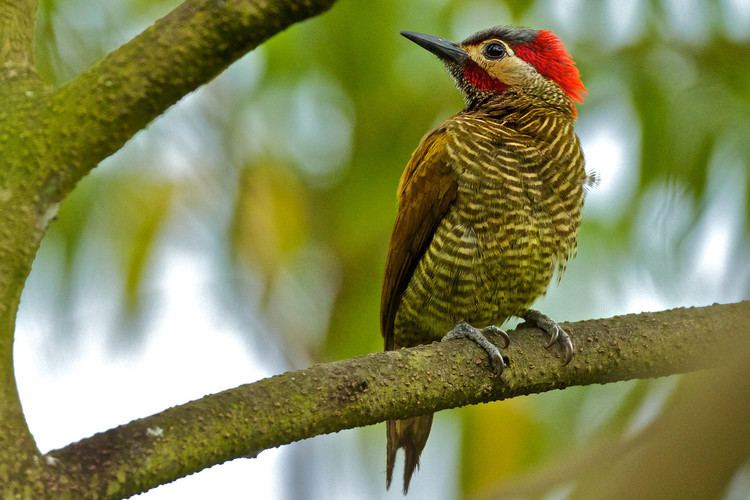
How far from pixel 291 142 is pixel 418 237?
1.31 metres

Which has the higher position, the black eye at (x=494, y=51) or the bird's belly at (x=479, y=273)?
the black eye at (x=494, y=51)

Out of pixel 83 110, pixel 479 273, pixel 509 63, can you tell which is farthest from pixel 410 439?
pixel 83 110

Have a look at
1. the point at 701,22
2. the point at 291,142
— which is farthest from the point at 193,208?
the point at 701,22

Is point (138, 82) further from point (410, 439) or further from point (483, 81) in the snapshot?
point (483, 81)

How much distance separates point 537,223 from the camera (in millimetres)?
3900

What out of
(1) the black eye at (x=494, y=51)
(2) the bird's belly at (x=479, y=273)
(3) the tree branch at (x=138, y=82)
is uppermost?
(1) the black eye at (x=494, y=51)

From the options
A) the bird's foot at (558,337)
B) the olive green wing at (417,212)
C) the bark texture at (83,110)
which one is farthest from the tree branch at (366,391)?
the olive green wing at (417,212)

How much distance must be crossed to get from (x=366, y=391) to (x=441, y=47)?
2491 millimetres

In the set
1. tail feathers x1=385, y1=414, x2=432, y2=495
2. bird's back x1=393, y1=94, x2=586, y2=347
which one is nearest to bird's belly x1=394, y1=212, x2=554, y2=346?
bird's back x1=393, y1=94, x2=586, y2=347

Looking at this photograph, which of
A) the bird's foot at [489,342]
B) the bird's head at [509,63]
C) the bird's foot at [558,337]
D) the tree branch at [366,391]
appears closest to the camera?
the tree branch at [366,391]

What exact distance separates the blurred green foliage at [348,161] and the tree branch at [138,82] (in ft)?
6.54

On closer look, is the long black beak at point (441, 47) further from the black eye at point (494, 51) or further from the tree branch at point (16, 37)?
the tree branch at point (16, 37)

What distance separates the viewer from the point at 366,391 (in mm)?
2459

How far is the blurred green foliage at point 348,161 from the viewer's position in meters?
3.88
